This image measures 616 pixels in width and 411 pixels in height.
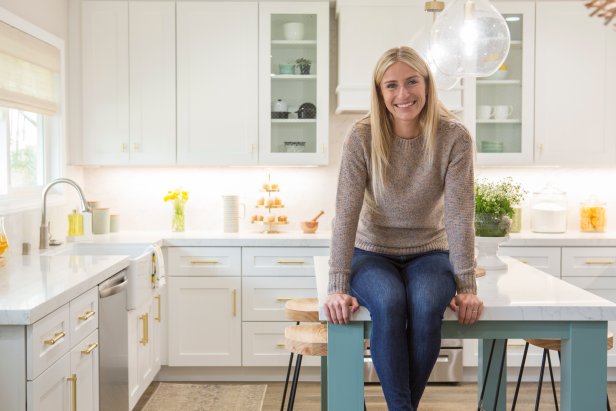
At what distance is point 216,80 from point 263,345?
5.40 feet

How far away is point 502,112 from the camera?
455 cm

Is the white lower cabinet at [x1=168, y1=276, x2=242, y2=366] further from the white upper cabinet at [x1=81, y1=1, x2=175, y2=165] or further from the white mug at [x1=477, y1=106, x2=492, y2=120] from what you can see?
the white mug at [x1=477, y1=106, x2=492, y2=120]

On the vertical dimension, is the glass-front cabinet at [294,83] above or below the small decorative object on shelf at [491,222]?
above

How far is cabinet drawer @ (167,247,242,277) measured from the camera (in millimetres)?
4293

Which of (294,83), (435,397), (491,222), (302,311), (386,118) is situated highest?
(294,83)

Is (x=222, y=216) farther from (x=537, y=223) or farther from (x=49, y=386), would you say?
(x=49, y=386)

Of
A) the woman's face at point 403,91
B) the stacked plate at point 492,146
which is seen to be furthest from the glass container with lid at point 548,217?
the woman's face at point 403,91

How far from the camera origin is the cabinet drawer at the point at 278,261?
429cm

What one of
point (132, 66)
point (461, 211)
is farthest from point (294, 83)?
point (461, 211)

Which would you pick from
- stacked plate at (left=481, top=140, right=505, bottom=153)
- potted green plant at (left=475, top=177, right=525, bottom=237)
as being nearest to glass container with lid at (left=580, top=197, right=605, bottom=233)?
stacked plate at (left=481, top=140, right=505, bottom=153)

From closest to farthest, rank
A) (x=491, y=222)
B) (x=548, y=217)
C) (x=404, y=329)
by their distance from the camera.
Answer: (x=404, y=329)
(x=491, y=222)
(x=548, y=217)

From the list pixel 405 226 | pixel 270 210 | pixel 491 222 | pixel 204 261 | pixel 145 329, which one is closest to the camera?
pixel 405 226

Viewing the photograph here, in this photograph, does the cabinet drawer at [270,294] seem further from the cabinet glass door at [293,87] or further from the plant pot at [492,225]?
the plant pot at [492,225]

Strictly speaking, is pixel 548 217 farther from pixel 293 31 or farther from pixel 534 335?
pixel 534 335
